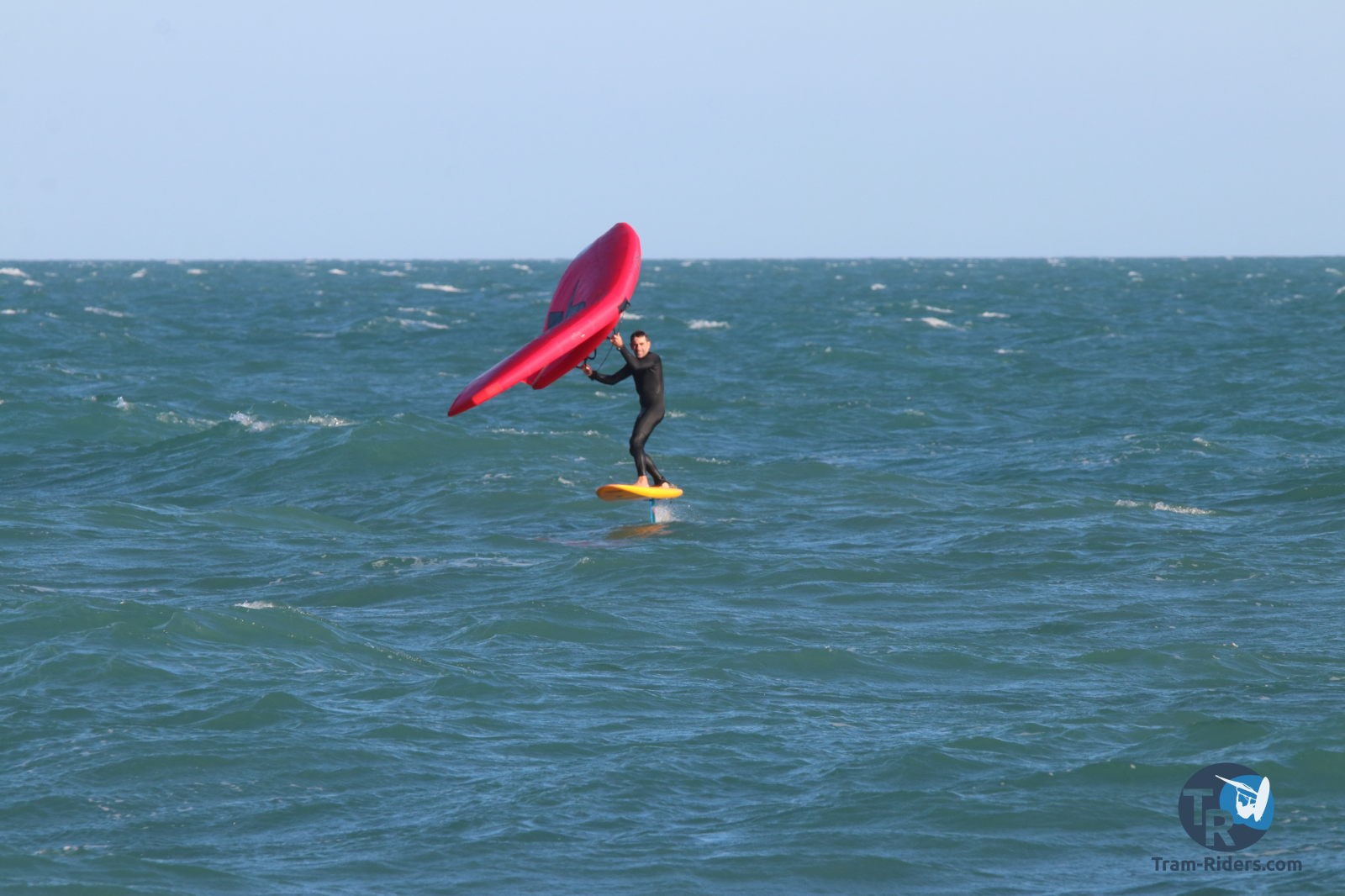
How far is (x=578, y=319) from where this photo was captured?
53.1 ft

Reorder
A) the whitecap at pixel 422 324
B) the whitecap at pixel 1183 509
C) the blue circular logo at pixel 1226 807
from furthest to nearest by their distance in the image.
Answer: the whitecap at pixel 422 324 → the whitecap at pixel 1183 509 → the blue circular logo at pixel 1226 807

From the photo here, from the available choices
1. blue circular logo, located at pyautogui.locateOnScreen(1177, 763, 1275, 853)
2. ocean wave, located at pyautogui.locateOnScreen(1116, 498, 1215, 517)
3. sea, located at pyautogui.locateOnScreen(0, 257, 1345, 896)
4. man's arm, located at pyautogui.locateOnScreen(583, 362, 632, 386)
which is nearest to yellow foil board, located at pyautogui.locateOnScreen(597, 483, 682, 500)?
sea, located at pyautogui.locateOnScreen(0, 257, 1345, 896)

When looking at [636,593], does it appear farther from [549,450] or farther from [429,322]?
[429,322]

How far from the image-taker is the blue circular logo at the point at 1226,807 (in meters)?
9.07

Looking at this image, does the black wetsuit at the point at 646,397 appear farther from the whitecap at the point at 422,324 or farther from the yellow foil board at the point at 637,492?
the whitecap at the point at 422,324

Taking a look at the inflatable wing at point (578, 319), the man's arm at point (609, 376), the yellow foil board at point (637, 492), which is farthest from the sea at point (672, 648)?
the inflatable wing at point (578, 319)

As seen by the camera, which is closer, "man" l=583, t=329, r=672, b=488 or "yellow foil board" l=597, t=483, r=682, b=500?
"man" l=583, t=329, r=672, b=488

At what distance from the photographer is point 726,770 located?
10.1 meters

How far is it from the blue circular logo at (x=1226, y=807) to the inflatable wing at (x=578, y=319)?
7.45 m

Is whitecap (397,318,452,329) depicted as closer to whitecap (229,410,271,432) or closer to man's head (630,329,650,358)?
whitecap (229,410,271,432)

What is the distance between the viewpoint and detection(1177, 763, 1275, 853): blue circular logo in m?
9.07

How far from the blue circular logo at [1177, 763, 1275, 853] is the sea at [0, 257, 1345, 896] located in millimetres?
48

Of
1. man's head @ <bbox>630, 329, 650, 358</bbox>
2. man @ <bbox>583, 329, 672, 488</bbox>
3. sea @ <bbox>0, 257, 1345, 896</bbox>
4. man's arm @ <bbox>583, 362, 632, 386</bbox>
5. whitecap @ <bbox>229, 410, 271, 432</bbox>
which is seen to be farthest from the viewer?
whitecap @ <bbox>229, 410, 271, 432</bbox>

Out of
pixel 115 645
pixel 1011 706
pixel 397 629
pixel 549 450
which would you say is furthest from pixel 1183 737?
pixel 549 450
